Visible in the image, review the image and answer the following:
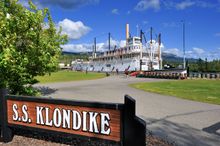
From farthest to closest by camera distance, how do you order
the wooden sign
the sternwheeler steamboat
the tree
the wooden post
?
the sternwheeler steamboat
the tree
the wooden sign
the wooden post

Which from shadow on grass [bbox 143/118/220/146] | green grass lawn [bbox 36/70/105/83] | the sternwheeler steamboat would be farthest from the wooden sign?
the sternwheeler steamboat

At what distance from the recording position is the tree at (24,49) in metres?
7.50

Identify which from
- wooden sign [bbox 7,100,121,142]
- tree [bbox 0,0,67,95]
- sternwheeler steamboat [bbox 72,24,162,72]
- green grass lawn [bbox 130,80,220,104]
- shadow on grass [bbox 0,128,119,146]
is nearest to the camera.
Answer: wooden sign [bbox 7,100,121,142]

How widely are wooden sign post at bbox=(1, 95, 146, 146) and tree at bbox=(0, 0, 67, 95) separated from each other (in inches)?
71.6

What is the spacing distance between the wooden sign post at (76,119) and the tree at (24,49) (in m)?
1.82

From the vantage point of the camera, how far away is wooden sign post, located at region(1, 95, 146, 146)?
425 cm

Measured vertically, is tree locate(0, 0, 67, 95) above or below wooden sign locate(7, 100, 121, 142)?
above

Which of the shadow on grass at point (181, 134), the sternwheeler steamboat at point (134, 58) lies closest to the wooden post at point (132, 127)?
the shadow on grass at point (181, 134)

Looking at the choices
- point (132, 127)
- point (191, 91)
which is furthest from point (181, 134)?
point (191, 91)

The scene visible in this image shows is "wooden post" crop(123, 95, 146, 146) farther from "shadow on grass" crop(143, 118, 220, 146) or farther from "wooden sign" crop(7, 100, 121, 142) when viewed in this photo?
"shadow on grass" crop(143, 118, 220, 146)

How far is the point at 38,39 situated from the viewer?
26.8 feet

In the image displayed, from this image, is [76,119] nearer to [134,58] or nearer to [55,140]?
[55,140]

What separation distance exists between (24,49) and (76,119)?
4.15 m

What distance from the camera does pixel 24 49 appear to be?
8227mm
